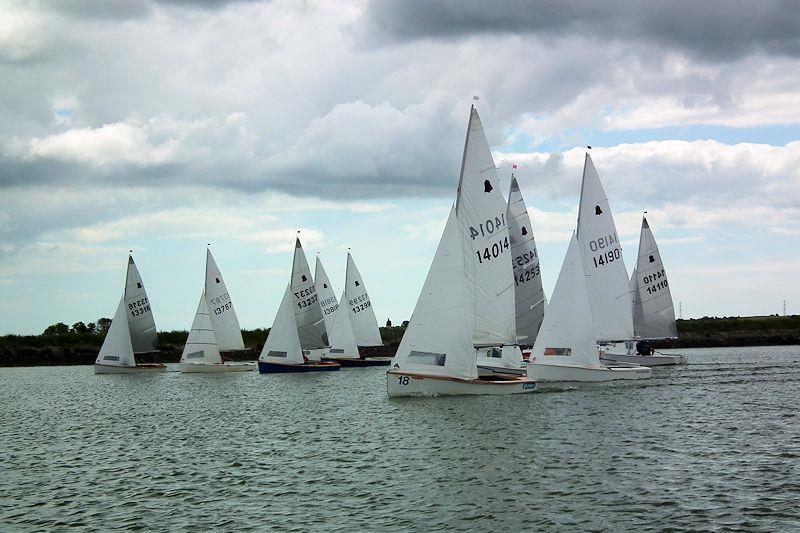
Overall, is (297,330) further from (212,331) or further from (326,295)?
(326,295)

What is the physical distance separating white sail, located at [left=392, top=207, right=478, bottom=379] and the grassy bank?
63.4 metres

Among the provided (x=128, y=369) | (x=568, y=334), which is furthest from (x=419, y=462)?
(x=128, y=369)

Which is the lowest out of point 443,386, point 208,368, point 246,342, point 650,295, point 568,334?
point 443,386

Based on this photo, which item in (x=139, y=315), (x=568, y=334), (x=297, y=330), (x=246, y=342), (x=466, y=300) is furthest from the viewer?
(x=246, y=342)

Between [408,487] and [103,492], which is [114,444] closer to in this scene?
[103,492]

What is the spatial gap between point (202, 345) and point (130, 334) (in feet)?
25.4

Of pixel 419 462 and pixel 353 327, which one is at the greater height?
pixel 353 327

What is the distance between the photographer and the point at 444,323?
3997cm

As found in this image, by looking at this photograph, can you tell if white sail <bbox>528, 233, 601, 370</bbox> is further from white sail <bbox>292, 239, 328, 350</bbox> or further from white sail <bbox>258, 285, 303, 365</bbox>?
white sail <bbox>292, 239, 328, 350</bbox>

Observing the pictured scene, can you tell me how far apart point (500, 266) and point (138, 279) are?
142 ft

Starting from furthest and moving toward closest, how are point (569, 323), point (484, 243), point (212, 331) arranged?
point (212, 331) < point (569, 323) < point (484, 243)

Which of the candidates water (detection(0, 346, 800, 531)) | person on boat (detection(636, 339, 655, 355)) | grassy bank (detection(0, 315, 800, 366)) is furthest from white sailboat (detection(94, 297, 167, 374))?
person on boat (detection(636, 339, 655, 355))

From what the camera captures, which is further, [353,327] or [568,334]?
[353,327]

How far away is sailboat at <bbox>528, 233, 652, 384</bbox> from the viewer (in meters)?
47.7
